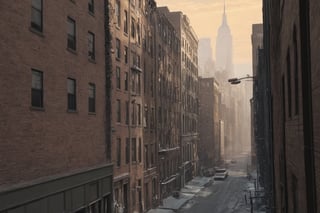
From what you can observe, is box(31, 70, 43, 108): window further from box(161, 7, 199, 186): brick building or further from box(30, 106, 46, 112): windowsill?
box(161, 7, 199, 186): brick building

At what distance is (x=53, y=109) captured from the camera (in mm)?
21484

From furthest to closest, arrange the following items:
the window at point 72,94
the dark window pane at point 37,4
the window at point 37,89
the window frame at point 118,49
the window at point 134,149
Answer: the window at point 134,149
the window frame at point 118,49
the window at point 72,94
the dark window pane at point 37,4
the window at point 37,89

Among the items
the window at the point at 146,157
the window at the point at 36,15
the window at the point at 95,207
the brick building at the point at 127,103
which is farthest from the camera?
the window at the point at 146,157

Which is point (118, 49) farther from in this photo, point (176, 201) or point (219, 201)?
point (219, 201)

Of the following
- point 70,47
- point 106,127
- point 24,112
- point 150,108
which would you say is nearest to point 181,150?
point 150,108

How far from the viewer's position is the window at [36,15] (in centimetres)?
1977

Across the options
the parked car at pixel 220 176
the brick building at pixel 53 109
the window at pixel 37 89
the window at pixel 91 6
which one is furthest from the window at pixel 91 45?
the parked car at pixel 220 176

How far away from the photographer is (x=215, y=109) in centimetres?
10806

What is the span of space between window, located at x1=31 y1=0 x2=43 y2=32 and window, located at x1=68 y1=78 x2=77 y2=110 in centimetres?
460

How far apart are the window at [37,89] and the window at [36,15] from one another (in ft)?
7.49

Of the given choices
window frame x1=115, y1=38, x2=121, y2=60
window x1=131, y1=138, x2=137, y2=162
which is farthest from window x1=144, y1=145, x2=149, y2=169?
window frame x1=115, y1=38, x2=121, y2=60

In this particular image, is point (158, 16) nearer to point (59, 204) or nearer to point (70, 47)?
point (70, 47)

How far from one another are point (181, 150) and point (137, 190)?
89.1 ft

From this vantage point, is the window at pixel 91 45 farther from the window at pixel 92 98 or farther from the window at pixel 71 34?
the window at pixel 71 34
